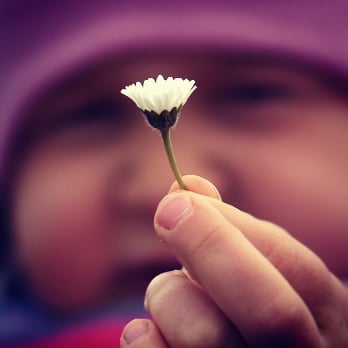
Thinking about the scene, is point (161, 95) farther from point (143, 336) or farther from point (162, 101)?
point (143, 336)

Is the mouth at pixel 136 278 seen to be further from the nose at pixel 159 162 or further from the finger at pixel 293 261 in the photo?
the finger at pixel 293 261

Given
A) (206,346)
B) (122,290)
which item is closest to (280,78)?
(122,290)

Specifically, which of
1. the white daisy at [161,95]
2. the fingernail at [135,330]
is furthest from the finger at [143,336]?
the white daisy at [161,95]

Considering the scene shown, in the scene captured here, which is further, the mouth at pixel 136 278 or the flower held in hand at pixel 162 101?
the mouth at pixel 136 278

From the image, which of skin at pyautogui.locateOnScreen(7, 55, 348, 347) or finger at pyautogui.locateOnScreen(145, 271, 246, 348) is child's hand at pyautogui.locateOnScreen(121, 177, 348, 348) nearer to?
finger at pyautogui.locateOnScreen(145, 271, 246, 348)

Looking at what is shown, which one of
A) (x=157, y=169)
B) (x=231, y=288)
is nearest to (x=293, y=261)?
(x=231, y=288)

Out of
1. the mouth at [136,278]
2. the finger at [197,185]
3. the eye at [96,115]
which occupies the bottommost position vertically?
the finger at [197,185]
